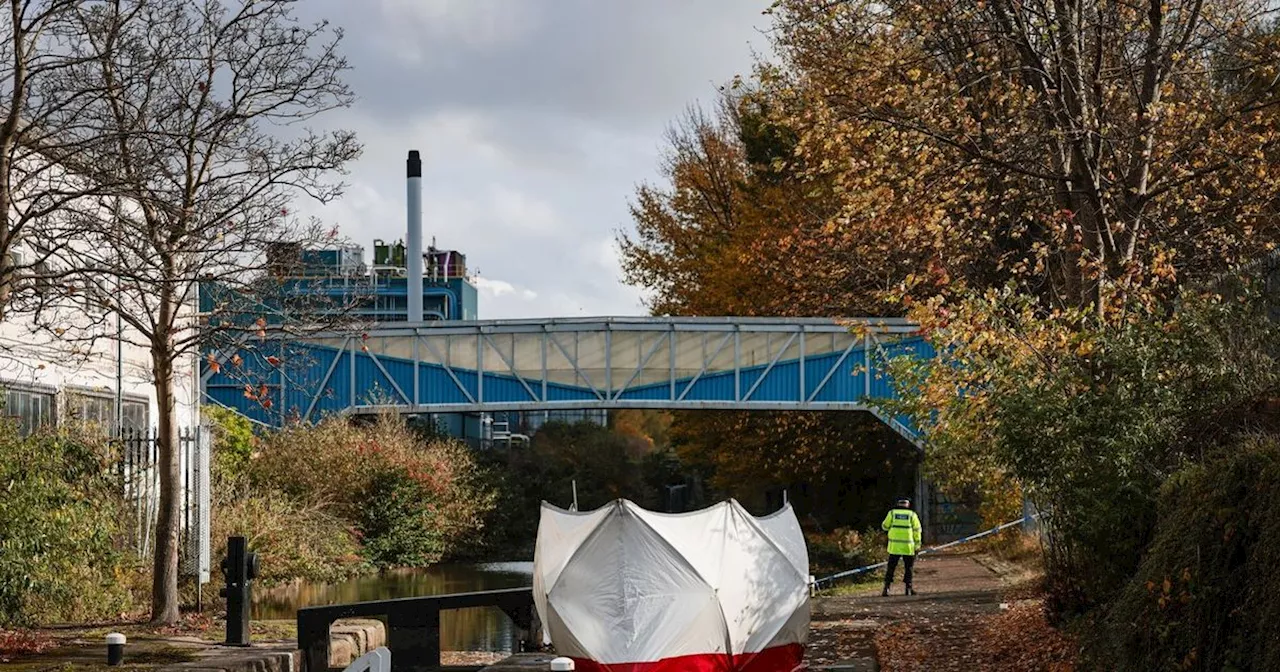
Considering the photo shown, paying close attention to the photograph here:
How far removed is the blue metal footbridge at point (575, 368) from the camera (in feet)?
158

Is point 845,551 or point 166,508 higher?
point 166,508

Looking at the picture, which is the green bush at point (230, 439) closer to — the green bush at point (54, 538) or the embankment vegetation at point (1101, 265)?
the green bush at point (54, 538)

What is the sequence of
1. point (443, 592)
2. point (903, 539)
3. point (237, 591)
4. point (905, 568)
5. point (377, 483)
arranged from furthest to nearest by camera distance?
point (377, 483), point (443, 592), point (905, 568), point (903, 539), point (237, 591)

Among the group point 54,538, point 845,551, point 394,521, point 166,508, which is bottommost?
point 845,551

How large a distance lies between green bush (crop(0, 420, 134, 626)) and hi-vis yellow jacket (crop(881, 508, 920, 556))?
1195cm

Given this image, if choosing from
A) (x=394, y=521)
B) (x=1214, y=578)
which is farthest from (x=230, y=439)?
(x=1214, y=578)

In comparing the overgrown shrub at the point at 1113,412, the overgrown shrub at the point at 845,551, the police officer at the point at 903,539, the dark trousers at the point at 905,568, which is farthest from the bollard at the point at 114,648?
the overgrown shrub at the point at 845,551

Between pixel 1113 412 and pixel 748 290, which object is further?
pixel 748 290

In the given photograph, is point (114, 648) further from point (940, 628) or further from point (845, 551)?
point (845, 551)

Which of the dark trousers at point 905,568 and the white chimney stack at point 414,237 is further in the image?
the white chimney stack at point 414,237

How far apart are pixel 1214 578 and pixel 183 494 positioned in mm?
18606

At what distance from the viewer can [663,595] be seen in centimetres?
1672

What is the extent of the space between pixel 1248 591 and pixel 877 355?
15.8m

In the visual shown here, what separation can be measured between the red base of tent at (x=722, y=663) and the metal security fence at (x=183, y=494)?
6.74 m
